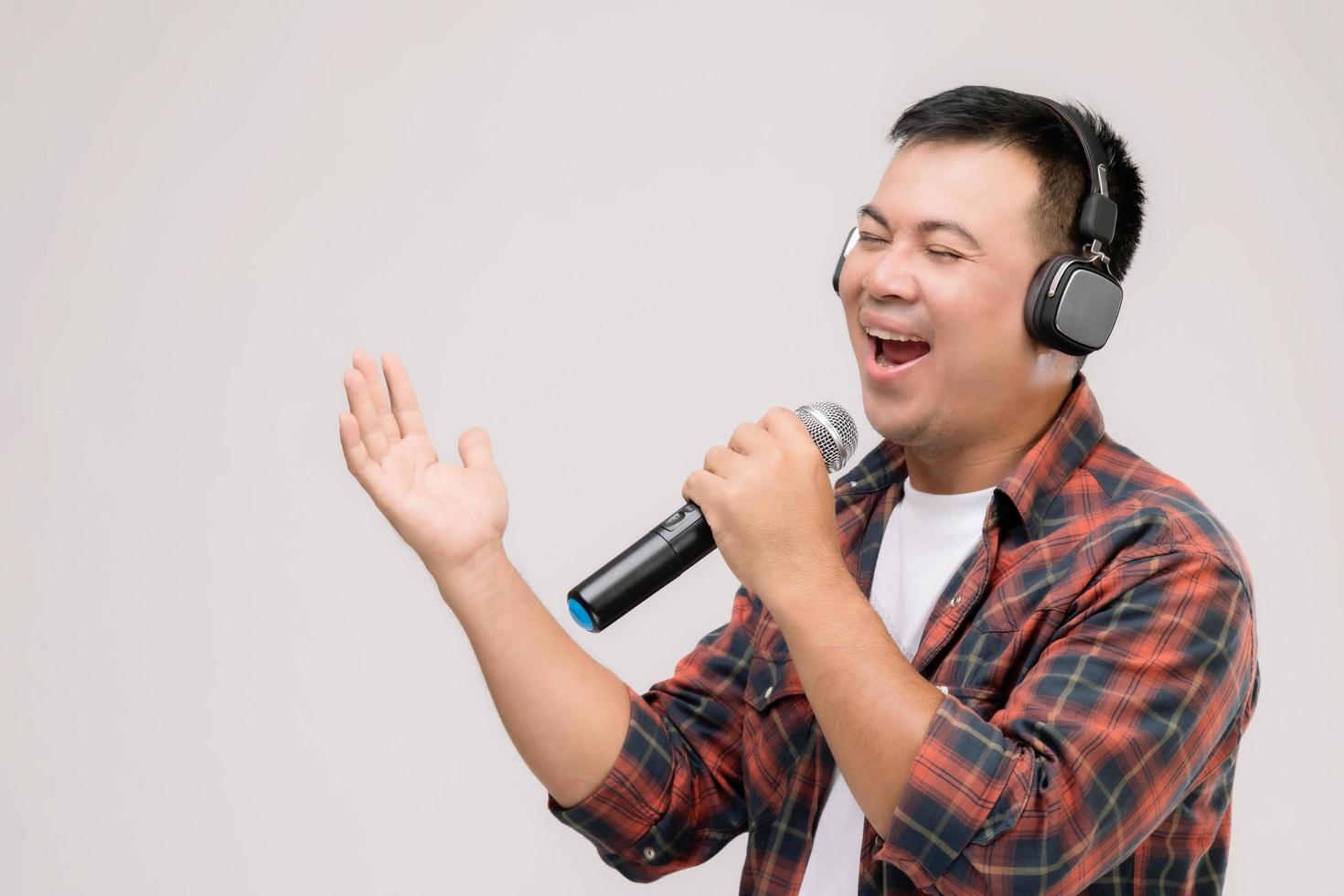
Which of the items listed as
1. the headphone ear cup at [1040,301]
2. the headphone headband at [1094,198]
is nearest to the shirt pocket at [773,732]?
the headphone ear cup at [1040,301]

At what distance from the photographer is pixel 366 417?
150cm

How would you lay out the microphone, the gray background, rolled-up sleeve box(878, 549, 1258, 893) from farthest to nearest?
the gray background
the microphone
rolled-up sleeve box(878, 549, 1258, 893)

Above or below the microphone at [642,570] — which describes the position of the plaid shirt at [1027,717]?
below

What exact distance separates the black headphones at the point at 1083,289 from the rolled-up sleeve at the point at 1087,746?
11.7 inches

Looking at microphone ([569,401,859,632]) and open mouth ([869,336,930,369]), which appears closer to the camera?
microphone ([569,401,859,632])

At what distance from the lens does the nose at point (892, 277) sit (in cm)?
152

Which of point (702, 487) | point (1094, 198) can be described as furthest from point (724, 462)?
point (1094, 198)

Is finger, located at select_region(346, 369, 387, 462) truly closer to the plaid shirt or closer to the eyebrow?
the plaid shirt

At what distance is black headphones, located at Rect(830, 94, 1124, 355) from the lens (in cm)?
150

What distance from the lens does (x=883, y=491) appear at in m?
1.78

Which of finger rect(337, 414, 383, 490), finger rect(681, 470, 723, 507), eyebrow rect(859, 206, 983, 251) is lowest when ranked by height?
finger rect(681, 470, 723, 507)

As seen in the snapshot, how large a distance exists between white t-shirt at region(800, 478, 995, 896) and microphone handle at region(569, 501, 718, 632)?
29cm

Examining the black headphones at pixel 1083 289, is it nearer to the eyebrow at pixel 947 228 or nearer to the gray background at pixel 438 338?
the eyebrow at pixel 947 228

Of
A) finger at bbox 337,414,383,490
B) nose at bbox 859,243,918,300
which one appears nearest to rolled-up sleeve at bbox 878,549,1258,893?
nose at bbox 859,243,918,300
